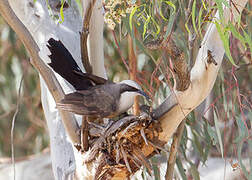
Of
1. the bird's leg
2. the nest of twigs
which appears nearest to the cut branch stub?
the nest of twigs

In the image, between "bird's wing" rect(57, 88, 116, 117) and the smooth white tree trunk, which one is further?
the smooth white tree trunk

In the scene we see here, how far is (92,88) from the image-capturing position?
1470 mm

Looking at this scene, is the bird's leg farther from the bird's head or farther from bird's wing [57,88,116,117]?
the bird's head

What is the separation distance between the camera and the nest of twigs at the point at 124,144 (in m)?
1.40

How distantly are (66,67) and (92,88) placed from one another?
4.1 inches

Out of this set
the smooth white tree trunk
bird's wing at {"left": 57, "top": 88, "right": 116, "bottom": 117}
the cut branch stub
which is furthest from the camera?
the smooth white tree trunk

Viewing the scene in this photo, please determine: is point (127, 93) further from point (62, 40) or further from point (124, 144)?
point (62, 40)

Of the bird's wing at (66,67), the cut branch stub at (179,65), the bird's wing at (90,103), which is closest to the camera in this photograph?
the cut branch stub at (179,65)

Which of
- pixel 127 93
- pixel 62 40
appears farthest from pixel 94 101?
pixel 62 40

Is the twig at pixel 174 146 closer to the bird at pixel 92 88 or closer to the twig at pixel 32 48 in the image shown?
the bird at pixel 92 88

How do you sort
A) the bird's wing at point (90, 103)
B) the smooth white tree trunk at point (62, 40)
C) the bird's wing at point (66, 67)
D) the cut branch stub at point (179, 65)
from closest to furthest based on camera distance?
the cut branch stub at point (179, 65), the bird's wing at point (90, 103), the bird's wing at point (66, 67), the smooth white tree trunk at point (62, 40)

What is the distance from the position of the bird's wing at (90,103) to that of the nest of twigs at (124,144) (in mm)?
51

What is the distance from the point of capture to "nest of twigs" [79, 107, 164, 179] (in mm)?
1398

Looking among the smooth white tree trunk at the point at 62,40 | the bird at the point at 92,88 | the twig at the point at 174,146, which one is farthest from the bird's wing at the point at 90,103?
the twig at the point at 174,146
